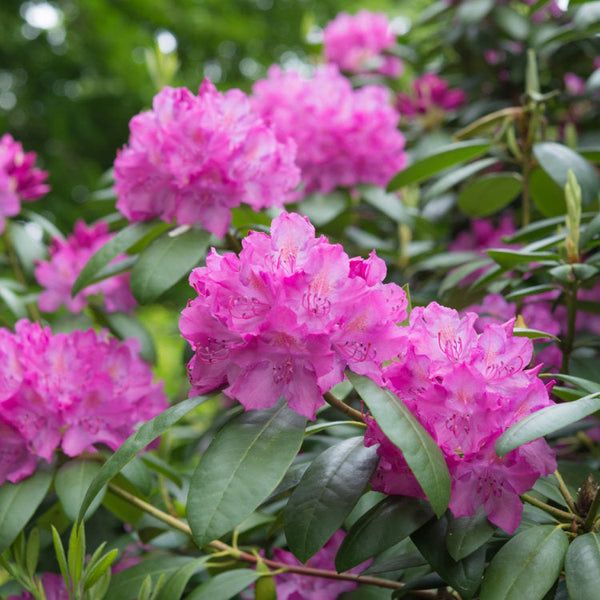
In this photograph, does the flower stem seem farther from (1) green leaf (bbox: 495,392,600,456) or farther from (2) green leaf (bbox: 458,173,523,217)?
(2) green leaf (bbox: 458,173,523,217)

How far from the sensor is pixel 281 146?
3.70 ft

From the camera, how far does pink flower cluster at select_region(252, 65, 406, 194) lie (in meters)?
1.54

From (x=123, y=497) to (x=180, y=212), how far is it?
398 millimetres

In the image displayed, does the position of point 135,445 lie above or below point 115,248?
below

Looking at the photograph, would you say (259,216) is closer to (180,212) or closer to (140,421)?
(180,212)

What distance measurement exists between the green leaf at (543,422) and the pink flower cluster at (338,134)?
0.98 meters

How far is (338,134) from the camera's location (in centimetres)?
154

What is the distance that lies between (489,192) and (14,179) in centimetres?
95

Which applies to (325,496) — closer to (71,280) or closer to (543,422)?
(543,422)

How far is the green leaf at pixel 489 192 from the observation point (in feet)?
4.47

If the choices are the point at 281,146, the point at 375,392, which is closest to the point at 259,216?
the point at 281,146

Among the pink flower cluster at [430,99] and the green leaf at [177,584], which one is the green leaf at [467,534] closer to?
the green leaf at [177,584]

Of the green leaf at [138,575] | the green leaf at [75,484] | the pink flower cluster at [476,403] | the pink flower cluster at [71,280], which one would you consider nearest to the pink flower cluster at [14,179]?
the pink flower cluster at [71,280]

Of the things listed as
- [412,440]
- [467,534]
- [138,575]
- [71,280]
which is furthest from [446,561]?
[71,280]
